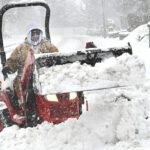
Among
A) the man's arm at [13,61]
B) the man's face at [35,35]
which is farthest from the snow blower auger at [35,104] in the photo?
the man's face at [35,35]

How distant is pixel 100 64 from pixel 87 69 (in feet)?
0.65

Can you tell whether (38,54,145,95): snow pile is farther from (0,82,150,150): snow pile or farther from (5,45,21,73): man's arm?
(5,45,21,73): man's arm

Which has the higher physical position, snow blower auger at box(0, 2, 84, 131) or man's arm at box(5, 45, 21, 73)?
man's arm at box(5, 45, 21, 73)

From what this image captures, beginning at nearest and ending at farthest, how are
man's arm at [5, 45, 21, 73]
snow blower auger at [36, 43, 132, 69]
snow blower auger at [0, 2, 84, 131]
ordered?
snow blower auger at [36, 43, 132, 69] → snow blower auger at [0, 2, 84, 131] → man's arm at [5, 45, 21, 73]

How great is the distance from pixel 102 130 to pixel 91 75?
2.73ft

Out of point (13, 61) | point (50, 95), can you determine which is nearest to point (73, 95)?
point (50, 95)

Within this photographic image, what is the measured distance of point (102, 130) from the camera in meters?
3.39

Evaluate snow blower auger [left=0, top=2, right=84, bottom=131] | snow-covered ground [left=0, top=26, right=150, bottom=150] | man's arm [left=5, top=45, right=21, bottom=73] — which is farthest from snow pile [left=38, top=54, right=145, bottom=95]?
man's arm [left=5, top=45, right=21, bottom=73]

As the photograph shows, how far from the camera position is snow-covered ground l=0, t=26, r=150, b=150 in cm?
317

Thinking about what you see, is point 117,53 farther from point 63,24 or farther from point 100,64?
point 63,24

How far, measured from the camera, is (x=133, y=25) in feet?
77.7

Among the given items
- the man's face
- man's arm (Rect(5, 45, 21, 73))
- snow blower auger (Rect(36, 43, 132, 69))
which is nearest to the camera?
snow blower auger (Rect(36, 43, 132, 69))

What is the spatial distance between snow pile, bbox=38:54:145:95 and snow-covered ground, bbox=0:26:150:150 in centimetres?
2

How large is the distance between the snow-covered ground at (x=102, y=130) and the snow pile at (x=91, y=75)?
0.05 ft
